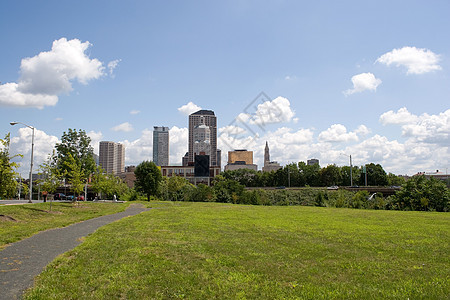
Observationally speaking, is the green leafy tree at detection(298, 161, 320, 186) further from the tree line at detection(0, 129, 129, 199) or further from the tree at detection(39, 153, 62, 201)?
the tree at detection(39, 153, 62, 201)

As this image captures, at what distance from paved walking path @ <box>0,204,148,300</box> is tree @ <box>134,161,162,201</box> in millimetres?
44155

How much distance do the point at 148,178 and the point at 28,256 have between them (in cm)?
4942

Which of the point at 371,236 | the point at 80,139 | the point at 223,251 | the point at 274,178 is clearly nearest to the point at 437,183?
the point at 371,236

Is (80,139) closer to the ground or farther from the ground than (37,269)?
farther from the ground

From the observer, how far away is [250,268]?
7758 mm

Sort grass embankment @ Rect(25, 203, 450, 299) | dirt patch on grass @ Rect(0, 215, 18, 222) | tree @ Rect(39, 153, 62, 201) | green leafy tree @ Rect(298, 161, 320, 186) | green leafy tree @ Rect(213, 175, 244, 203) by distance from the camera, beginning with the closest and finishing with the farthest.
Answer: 1. grass embankment @ Rect(25, 203, 450, 299)
2. dirt patch on grass @ Rect(0, 215, 18, 222)
3. tree @ Rect(39, 153, 62, 201)
4. green leafy tree @ Rect(213, 175, 244, 203)
5. green leafy tree @ Rect(298, 161, 320, 186)

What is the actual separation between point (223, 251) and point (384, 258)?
4.43 m

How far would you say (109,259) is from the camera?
346 inches

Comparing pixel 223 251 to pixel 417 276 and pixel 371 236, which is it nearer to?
pixel 417 276

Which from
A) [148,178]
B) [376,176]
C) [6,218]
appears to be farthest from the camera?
[376,176]

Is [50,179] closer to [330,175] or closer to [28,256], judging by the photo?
[28,256]

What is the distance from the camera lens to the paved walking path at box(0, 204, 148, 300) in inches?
265

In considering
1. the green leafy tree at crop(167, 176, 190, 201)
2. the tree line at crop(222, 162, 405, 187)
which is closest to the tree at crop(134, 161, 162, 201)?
the green leafy tree at crop(167, 176, 190, 201)

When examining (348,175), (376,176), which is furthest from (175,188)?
(376,176)
